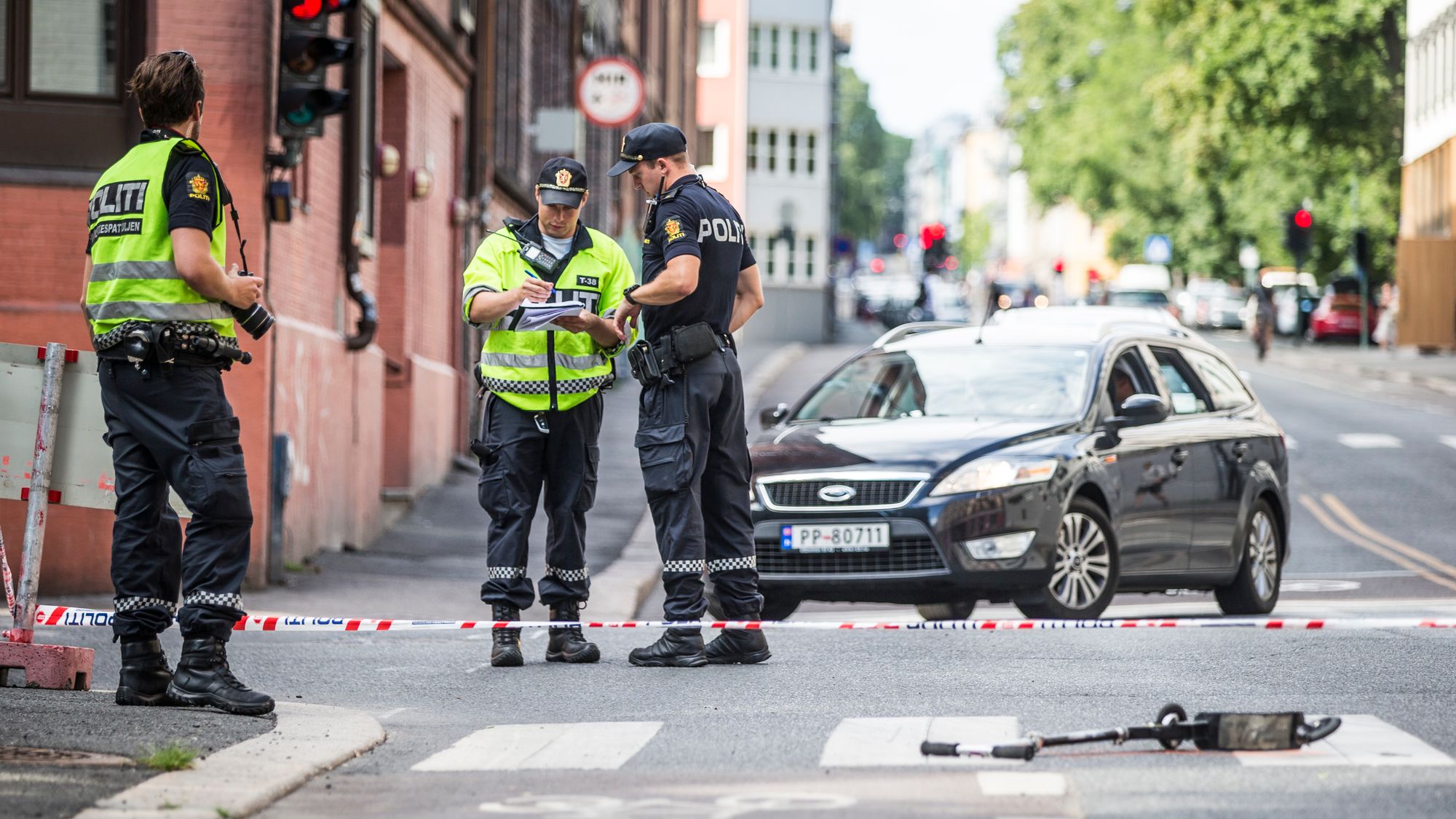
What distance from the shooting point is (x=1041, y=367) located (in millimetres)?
11922

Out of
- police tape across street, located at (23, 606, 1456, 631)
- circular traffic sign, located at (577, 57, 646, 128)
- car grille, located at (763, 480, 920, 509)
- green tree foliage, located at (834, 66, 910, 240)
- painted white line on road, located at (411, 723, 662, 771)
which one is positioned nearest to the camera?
painted white line on road, located at (411, 723, 662, 771)

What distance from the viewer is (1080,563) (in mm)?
10875

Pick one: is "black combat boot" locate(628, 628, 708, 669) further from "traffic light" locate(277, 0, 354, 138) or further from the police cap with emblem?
"traffic light" locate(277, 0, 354, 138)

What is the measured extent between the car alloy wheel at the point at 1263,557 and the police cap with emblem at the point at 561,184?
4.91 meters

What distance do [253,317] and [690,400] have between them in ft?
6.52

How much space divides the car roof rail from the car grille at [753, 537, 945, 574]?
2.30m

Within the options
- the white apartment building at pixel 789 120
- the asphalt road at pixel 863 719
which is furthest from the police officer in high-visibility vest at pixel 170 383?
the white apartment building at pixel 789 120

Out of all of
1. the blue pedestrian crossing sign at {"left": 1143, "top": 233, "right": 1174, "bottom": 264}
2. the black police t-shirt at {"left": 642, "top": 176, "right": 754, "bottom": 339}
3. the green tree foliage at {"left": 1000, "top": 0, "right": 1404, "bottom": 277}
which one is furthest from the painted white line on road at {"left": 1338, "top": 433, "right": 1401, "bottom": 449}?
the blue pedestrian crossing sign at {"left": 1143, "top": 233, "right": 1174, "bottom": 264}

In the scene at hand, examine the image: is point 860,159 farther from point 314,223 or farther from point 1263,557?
point 1263,557

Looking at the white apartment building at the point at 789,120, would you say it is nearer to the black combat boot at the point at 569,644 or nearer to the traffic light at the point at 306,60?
the traffic light at the point at 306,60

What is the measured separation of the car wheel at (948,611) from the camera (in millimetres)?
11867

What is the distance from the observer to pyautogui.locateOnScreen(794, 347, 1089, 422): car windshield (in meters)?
11.6

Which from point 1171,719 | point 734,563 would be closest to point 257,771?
point 1171,719

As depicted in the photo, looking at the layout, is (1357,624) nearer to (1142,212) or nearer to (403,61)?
(403,61)
